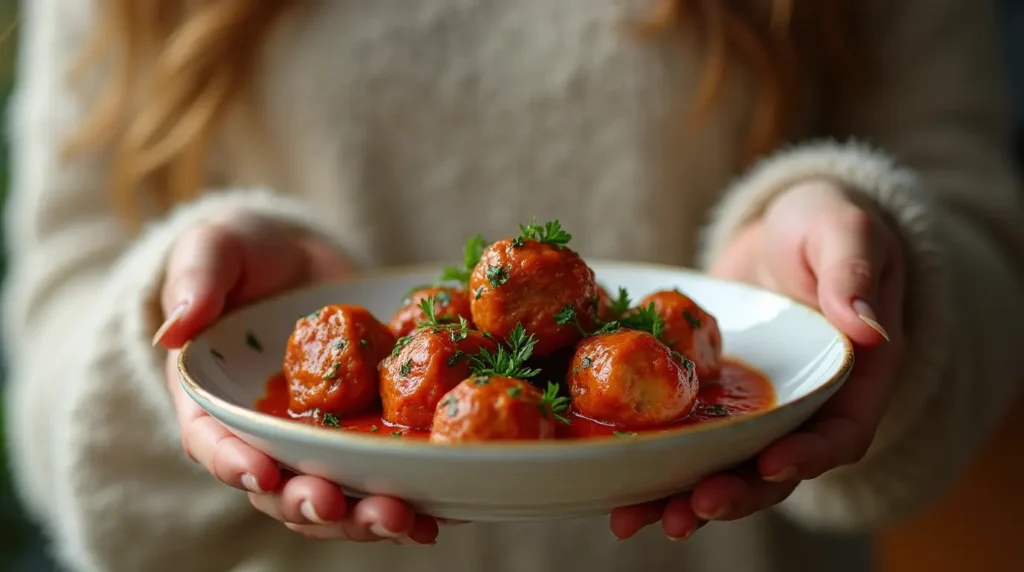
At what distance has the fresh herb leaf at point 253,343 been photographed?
1.10 meters

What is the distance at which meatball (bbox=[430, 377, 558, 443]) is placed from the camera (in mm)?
788

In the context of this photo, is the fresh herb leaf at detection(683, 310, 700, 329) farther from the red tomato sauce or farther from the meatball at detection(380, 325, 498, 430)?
the meatball at detection(380, 325, 498, 430)

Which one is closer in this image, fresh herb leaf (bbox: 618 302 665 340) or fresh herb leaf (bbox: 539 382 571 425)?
fresh herb leaf (bbox: 539 382 571 425)

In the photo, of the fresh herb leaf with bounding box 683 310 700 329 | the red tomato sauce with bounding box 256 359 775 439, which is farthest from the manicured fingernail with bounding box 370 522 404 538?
the fresh herb leaf with bounding box 683 310 700 329

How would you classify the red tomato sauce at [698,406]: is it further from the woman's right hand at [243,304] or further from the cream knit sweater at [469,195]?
the cream knit sweater at [469,195]

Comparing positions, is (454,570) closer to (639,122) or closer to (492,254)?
(492,254)

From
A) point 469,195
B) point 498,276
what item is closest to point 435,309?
point 498,276

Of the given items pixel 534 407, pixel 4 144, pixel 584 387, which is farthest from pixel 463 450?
pixel 4 144

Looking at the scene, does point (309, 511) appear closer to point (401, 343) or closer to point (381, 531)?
point (381, 531)

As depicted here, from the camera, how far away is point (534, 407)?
0.81 metres

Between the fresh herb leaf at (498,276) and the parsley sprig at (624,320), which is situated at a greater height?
the fresh herb leaf at (498,276)

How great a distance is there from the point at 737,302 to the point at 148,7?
1231 millimetres


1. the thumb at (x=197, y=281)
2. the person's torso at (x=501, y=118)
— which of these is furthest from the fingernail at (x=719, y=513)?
the person's torso at (x=501, y=118)

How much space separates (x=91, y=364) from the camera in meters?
1.36
